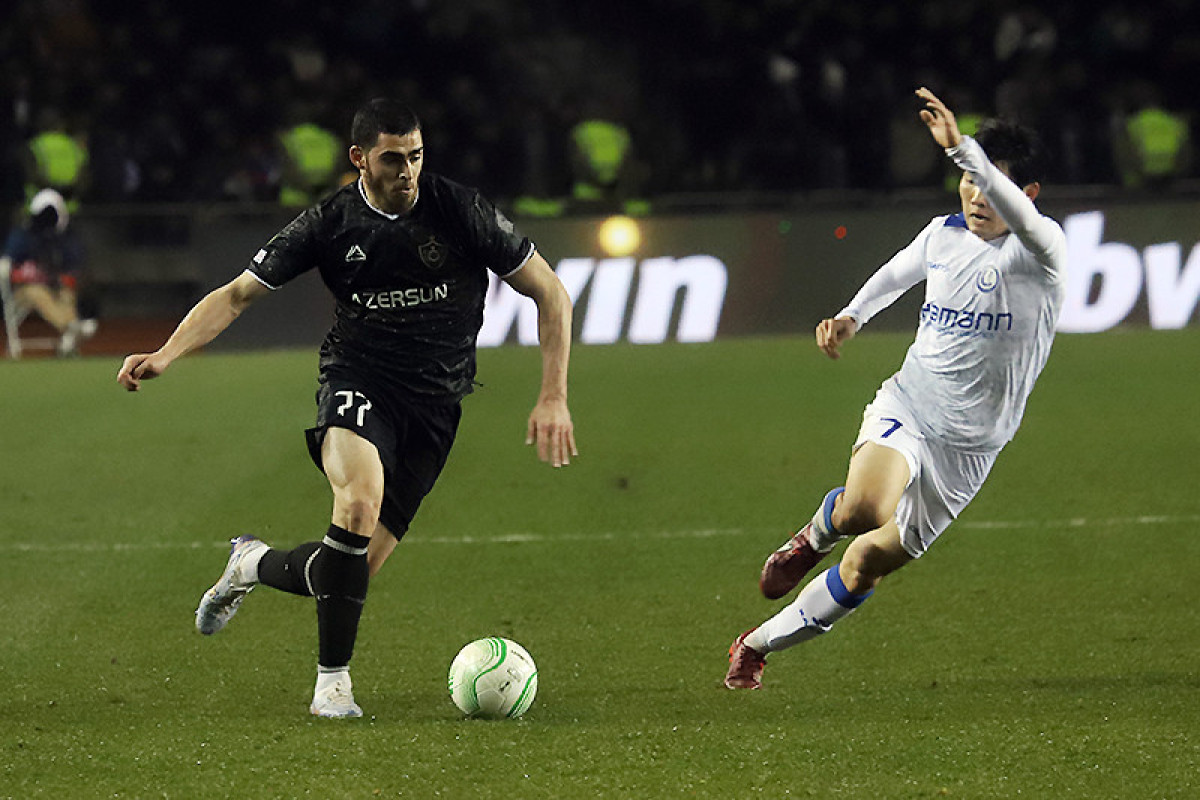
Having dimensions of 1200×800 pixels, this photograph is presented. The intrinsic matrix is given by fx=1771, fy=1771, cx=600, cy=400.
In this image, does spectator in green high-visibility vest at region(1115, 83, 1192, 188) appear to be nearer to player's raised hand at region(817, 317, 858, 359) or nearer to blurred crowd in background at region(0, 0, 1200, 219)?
blurred crowd in background at region(0, 0, 1200, 219)

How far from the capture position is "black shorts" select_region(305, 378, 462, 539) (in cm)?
538

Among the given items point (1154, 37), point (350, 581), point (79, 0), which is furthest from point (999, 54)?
point (350, 581)

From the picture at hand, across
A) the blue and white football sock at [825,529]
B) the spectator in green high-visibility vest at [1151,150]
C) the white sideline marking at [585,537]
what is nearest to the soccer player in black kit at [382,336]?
the blue and white football sock at [825,529]

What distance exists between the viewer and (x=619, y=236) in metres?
16.2

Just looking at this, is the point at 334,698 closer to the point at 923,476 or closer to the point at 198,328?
the point at 198,328

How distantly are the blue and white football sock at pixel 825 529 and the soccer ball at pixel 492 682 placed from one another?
116 cm

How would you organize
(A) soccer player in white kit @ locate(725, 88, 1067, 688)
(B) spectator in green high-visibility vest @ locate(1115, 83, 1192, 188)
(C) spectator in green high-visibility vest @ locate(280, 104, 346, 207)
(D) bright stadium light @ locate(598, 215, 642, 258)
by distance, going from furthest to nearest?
1. (C) spectator in green high-visibility vest @ locate(280, 104, 346, 207)
2. (B) spectator in green high-visibility vest @ locate(1115, 83, 1192, 188)
3. (D) bright stadium light @ locate(598, 215, 642, 258)
4. (A) soccer player in white kit @ locate(725, 88, 1067, 688)

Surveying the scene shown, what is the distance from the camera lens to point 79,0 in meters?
21.5

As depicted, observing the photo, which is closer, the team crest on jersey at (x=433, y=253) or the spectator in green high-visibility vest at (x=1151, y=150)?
the team crest on jersey at (x=433, y=253)

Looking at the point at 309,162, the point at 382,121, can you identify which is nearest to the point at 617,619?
the point at 382,121

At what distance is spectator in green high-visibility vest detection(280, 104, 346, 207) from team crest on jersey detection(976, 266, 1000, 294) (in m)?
13.9

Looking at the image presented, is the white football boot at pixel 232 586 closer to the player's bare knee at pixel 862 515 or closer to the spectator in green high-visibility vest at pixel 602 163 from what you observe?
the player's bare knee at pixel 862 515

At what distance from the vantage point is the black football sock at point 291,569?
5.70 m

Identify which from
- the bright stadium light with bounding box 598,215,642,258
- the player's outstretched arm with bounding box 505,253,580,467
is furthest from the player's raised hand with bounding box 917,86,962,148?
Answer: the bright stadium light with bounding box 598,215,642,258
